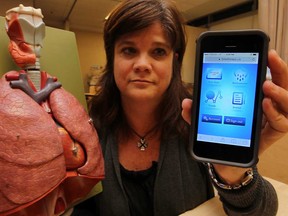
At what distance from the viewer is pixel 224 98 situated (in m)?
0.41

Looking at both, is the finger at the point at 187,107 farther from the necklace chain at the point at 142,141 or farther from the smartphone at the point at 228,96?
the necklace chain at the point at 142,141

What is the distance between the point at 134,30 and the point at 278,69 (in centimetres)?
32

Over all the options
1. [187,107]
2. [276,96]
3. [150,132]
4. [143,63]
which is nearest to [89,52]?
[150,132]

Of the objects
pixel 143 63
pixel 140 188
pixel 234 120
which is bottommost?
pixel 140 188

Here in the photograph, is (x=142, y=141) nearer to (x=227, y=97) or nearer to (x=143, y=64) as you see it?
(x=143, y=64)

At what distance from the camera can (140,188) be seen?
26.2 inches

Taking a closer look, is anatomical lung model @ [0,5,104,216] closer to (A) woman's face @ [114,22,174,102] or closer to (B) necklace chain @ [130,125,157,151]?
(A) woman's face @ [114,22,174,102]

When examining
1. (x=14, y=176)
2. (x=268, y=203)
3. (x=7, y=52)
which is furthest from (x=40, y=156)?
(x=268, y=203)

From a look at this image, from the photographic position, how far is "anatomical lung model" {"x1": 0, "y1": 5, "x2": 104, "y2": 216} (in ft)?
1.08

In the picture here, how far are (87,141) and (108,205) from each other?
0.93 feet

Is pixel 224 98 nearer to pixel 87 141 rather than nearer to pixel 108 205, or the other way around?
pixel 87 141

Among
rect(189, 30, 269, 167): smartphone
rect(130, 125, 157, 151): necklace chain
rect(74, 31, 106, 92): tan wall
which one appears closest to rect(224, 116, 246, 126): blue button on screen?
rect(189, 30, 269, 167): smartphone

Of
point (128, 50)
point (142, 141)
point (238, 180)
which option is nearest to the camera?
point (238, 180)

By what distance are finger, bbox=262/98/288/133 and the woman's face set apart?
26 cm
